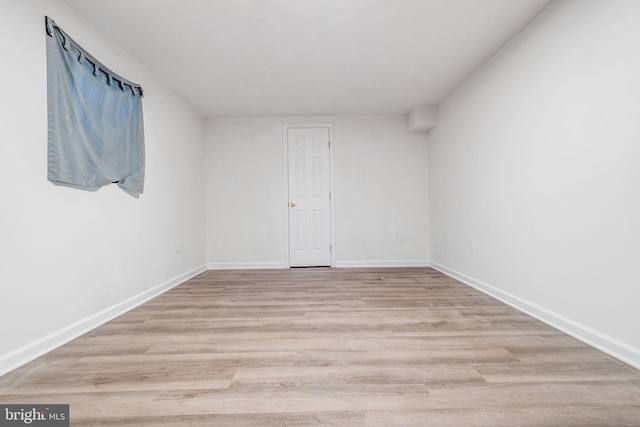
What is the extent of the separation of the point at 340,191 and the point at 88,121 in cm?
308

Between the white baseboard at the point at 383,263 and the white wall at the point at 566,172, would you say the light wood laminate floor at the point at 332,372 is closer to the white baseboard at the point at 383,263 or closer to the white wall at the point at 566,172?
the white wall at the point at 566,172

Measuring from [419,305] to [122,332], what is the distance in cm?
228

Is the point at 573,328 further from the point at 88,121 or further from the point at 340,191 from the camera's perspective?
the point at 88,121

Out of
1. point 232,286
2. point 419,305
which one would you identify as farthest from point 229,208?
point 419,305

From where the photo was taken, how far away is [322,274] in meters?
3.87

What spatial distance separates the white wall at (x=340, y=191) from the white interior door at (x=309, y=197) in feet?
0.43

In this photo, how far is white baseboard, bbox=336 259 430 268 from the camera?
4375mm

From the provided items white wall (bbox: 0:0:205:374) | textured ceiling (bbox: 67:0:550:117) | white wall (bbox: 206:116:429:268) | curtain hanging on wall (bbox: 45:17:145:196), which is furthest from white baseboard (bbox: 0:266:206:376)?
textured ceiling (bbox: 67:0:550:117)

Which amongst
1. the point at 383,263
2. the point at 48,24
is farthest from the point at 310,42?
the point at 383,263

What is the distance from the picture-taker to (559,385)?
130 centimetres

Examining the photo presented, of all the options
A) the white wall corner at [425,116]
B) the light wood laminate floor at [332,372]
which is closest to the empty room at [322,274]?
the light wood laminate floor at [332,372]

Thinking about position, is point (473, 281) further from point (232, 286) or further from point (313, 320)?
point (232, 286)

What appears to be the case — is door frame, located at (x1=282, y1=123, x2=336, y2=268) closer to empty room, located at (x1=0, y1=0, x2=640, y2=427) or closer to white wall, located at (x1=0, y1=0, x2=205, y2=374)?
empty room, located at (x1=0, y1=0, x2=640, y2=427)

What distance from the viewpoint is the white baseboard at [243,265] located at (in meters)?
4.38
